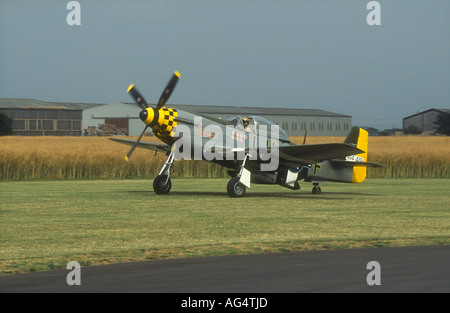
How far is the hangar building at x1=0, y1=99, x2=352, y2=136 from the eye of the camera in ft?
351

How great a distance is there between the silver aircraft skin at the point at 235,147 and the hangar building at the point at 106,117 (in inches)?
2976

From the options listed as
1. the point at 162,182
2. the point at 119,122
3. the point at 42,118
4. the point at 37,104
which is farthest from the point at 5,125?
the point at 162,182

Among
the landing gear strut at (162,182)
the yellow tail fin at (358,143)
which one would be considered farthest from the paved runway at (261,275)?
the yellow tail fin at (358,143)

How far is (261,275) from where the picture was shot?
10.1m

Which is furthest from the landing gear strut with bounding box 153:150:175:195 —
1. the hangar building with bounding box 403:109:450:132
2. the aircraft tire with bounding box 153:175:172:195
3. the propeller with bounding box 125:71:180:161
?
the hangar building with bounding box 403:109:450:132

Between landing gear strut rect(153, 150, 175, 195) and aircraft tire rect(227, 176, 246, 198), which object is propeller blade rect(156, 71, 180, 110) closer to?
landing gear strut rect(153, 150, 175, 195)

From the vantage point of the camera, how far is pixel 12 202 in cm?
2291

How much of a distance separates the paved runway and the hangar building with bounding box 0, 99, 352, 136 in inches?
3576

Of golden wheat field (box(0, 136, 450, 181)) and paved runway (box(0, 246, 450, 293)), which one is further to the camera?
golden wheat field (box(0, 136, 450, 181))

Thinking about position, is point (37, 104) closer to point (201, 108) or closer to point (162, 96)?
point (201, 108)

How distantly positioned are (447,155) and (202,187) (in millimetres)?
19054

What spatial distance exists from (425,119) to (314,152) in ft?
402
